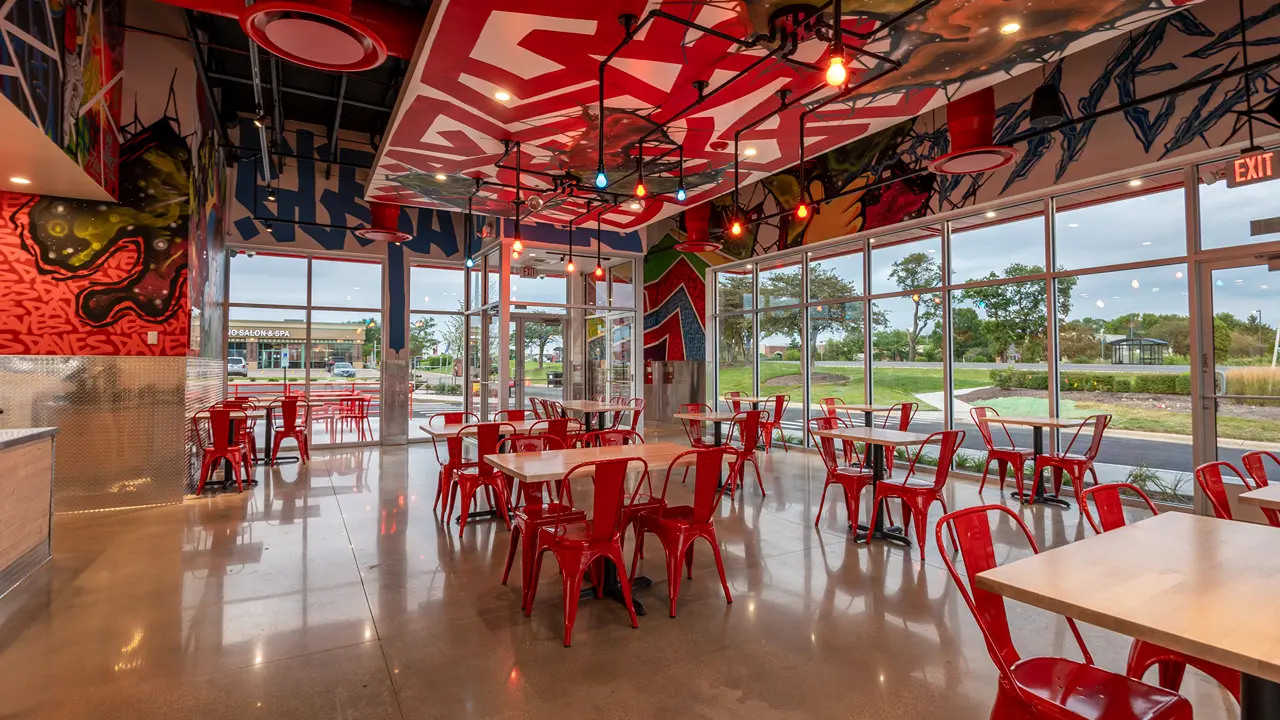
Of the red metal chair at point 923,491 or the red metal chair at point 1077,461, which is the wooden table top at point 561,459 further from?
the red metal chair at point 1077,461

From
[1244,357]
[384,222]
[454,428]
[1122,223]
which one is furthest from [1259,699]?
[384,222]

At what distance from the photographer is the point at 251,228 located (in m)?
10.1

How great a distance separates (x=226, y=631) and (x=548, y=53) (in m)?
4.66

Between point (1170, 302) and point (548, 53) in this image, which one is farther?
point (1170, 302)

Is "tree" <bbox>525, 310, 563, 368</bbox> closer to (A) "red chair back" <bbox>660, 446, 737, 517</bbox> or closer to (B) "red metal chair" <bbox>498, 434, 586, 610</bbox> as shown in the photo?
(B) "red metal chair" <bbox>498, 434, 586, 610</bbox>

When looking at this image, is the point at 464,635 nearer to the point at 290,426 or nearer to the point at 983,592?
the point at 983,592

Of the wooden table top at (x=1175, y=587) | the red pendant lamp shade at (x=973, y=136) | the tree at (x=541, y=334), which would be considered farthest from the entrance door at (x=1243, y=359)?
the tree at (x=541, y=334)

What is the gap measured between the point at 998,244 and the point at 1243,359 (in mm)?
2795

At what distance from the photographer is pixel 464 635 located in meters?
3.39

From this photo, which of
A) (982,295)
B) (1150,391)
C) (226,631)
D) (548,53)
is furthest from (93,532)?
(1150,391)

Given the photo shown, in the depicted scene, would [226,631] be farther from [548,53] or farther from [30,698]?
[548,53]

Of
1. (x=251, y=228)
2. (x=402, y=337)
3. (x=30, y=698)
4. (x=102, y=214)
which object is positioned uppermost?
(x=251, y=228)

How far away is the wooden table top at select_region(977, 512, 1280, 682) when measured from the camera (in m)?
1.41

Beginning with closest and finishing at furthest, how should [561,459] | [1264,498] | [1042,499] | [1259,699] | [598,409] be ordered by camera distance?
[1259,699]
[1264,498]
[561,459]
[1042,499]
[598,409]
